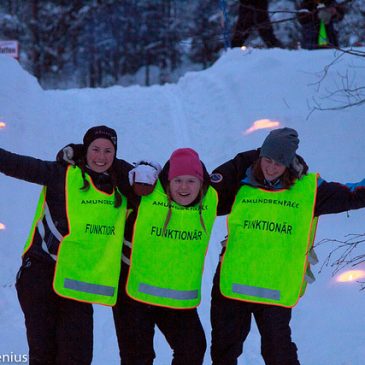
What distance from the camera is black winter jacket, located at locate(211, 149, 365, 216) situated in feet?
12.2

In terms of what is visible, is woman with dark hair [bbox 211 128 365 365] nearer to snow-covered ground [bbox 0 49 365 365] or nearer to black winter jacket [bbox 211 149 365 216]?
black winter jacket [bbox 211 149 365 216]

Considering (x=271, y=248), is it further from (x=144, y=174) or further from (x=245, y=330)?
(x=144, y=174)

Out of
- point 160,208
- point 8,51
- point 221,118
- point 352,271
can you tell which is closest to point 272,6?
point 8,51

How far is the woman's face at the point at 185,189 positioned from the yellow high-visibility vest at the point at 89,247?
0.39 m

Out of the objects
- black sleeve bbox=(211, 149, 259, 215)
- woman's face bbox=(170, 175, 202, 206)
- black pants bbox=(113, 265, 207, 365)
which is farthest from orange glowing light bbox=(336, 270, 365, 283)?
woman's face bbox=(170, 175, 202, 206)

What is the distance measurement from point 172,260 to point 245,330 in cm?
66

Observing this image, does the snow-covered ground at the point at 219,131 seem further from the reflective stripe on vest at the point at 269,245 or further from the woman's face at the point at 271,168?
the woman's face at the point at 271,168

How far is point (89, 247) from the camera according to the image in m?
3.68

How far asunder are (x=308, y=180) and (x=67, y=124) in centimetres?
709

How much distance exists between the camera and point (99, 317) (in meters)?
5.60

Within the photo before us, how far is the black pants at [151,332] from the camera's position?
11.9 feet

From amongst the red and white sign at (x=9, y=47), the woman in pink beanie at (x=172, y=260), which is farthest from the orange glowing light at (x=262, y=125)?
the red and white sign at (x=9, y=47)

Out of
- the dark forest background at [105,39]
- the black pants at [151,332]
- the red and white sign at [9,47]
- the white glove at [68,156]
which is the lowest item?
the black pants at [151,332]

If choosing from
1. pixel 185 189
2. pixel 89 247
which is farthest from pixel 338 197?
pixel 89 247
